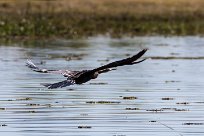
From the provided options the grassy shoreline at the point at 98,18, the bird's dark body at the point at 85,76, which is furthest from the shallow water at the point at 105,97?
the grassy shoreline at the point at 98,18

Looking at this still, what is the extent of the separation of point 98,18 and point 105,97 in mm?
25927

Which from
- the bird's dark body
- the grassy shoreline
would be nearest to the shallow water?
the bird's dark body

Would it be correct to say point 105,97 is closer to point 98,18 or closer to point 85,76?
point 85,76

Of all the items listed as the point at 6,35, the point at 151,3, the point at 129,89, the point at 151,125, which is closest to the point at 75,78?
the point at 151,125

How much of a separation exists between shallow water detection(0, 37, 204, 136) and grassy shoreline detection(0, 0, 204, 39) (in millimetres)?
6943

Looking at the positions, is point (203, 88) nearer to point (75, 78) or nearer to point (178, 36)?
point (75, 78)

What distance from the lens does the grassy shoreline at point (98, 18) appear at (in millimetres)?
40781

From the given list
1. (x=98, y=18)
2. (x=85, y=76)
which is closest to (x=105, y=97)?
(x=85, y=76)

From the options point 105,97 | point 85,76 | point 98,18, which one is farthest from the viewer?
point 98,18

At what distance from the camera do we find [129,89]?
2147 cm

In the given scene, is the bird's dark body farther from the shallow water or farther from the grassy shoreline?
the grassy shoreline

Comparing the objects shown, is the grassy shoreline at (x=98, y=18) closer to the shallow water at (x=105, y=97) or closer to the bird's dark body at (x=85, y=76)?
the shallow water at (x=105, y=97)

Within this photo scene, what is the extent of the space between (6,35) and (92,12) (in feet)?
29.6

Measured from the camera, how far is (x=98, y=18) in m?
45.6
